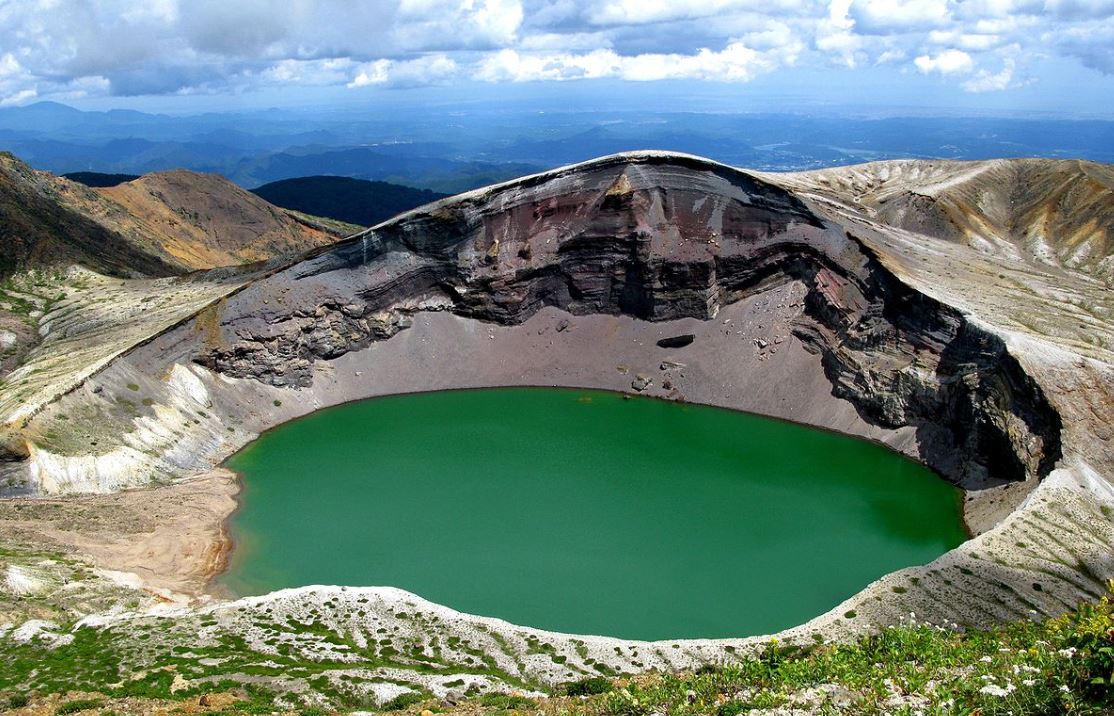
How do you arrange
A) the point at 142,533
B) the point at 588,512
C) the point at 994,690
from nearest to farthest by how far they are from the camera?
the point at 994,690, the point at 142,533, the point at 588,512

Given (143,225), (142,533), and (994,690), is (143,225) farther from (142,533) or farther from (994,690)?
(994,690)

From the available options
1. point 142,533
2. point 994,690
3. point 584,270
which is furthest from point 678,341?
point 994,690

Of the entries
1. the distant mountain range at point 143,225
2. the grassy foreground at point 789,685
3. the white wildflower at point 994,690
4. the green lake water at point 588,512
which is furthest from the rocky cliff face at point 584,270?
the white wildflower at point 994,690

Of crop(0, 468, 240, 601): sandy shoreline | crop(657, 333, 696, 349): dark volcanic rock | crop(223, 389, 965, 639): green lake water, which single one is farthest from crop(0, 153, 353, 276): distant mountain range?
crop(0, 468, 240, 601): sandy shoreline

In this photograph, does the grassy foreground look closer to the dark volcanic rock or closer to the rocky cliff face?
the rocky cliff face

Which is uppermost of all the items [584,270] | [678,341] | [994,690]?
[584,270]

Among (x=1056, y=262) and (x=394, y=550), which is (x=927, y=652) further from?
(x=1056, y=262)
